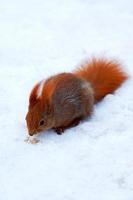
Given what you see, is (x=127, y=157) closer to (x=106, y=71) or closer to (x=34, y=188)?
(x=34, y=188)

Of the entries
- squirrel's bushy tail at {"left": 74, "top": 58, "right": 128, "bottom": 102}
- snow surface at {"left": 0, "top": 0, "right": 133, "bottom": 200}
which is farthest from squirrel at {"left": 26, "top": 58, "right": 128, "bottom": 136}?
snow surface at {"left": 0, "top": 0, "right": 133, "bottom": 200}

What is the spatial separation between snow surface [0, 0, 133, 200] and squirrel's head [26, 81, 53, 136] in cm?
13

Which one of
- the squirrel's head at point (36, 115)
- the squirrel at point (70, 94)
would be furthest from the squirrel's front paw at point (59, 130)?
the squirrel's head at point (36, 115)

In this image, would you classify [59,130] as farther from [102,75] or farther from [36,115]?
[102,75]

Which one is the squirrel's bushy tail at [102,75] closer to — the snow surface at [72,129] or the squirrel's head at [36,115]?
the snow surface at [72,129]

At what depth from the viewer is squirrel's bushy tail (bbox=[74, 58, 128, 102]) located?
4.67 meters

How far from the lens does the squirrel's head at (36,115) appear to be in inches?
158

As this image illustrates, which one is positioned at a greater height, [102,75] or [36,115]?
[36,115]

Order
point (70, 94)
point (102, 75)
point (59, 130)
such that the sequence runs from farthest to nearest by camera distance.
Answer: point (102, 75), point (70, 94), point (59, 130)

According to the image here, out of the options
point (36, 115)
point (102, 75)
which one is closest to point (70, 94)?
point (36, 115)

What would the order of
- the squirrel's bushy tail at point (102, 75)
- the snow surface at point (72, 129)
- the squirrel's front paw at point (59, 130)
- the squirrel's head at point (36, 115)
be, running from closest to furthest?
1. the snow surface at point (72, 129)
2. the squirrel's head at point (36, 115)
3. the squirrel's front paw at point (59, 130)
4. the squirrel's bushy tail at point (102, 75)

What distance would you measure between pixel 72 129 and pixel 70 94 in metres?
0.33

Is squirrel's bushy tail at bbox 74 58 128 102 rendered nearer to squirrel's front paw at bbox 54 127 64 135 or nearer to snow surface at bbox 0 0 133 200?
snow surface at bbox 0 0 133 200

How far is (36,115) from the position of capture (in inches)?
158
